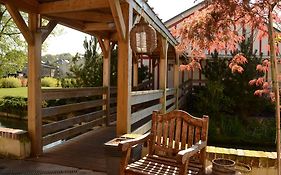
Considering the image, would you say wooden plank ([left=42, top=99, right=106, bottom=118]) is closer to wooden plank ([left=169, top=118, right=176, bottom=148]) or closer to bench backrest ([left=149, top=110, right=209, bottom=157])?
bench backrest ([left=149, top=110, right=209, bottom=157])

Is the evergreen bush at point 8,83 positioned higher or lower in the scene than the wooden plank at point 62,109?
higher

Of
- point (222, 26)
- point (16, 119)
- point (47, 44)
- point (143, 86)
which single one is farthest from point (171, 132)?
point (47, 44)

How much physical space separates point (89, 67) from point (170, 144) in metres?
8.39

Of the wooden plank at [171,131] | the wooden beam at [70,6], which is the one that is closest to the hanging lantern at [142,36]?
the wooden beam at [70,6]

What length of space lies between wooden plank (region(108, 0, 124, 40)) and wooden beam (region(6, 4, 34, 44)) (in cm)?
147

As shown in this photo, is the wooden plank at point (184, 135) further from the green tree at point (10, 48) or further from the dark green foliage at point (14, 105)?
the green tree at point (10, 48)

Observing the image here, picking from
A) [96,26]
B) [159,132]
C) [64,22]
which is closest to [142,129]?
[96,26]

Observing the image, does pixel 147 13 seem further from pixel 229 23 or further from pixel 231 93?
pixel 231 93

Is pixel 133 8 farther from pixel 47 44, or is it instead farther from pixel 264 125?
pixel 47 44

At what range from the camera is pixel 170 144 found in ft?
→ 11.0

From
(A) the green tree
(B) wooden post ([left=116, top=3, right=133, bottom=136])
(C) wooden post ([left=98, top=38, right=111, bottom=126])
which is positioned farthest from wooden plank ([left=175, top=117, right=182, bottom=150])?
(A) the green tree

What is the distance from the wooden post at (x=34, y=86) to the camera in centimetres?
487

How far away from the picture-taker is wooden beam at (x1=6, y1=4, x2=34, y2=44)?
455 centimetres

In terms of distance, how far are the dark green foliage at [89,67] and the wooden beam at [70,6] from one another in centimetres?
604
